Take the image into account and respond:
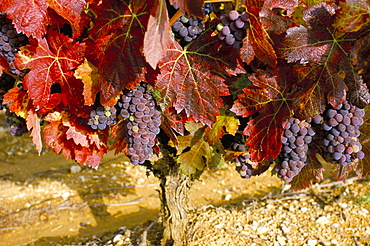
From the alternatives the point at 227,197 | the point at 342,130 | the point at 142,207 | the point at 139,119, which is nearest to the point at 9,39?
the point at 139,119

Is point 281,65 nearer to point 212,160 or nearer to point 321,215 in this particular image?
Result: point 212,160

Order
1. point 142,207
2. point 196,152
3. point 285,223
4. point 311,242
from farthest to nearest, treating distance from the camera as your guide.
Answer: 1. point 142,207
2. point 285,223
3. point 311,242
4. point 196,152

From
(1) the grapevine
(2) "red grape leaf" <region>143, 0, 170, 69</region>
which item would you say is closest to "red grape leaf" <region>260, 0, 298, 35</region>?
(1) the grapevine

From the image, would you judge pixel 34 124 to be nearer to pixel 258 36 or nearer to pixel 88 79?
pixel 88 79

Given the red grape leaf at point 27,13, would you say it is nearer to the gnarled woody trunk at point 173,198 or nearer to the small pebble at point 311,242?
the gnarled woody trunk at point 173,198

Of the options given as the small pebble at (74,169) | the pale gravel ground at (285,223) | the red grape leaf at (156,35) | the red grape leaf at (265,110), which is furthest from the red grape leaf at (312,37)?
the small pebble at (74,169)

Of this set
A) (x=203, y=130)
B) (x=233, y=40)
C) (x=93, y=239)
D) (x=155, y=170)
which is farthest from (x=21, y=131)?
(x=93, y=239)
